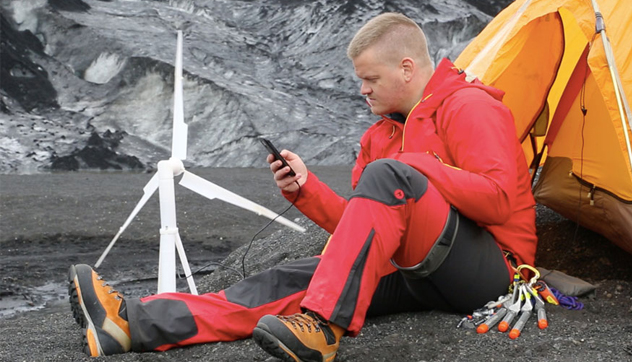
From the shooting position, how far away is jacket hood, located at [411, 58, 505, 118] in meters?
3.26

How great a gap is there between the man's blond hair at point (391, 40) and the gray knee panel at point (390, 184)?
26.6 inches

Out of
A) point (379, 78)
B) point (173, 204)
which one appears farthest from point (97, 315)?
point (379, 78)

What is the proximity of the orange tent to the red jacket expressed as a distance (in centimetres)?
87

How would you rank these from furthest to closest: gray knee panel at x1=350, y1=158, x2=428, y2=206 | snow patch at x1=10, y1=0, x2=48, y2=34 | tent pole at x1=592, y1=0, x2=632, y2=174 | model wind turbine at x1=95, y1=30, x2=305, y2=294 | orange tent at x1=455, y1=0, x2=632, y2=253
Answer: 1. snow patch at x1=10, y1=0, x2=48, y2=34
2. model wind turbine at x1=95, y1=30, x2=305, y2=294
3. orange tent at x1=455, y1=0, x2=632, y2=253
4. tent pole at x1=592, y1=0, x2=632, y2=174
5. gray knee panel at x1=350, y1=158, x2=428, y2=206

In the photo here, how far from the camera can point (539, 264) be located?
4574mm

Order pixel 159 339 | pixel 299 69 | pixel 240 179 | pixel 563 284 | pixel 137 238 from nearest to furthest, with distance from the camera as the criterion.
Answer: pixel 159 339 → pixel 563 284 → pixel 137 238 → pixel 240 179 → pixel 299 69

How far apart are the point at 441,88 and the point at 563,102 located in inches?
70.6

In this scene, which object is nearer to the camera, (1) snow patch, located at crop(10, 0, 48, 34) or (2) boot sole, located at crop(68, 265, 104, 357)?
(2) boot sole, located at crop(68, 265, 104, 357)

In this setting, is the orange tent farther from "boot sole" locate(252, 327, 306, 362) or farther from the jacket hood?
"boot sole" locate(252, 327, 306, 362)

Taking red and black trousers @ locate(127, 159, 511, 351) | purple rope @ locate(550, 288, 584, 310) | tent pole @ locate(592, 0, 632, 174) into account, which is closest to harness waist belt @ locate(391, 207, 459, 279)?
red and black trousers @ locate(127, 159, 511, 351)

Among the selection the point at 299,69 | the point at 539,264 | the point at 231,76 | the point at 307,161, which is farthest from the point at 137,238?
the point at 299,69

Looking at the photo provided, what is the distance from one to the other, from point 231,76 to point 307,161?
11.9ft

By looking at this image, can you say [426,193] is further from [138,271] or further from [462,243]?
[138,271]

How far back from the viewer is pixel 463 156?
9.95ft
